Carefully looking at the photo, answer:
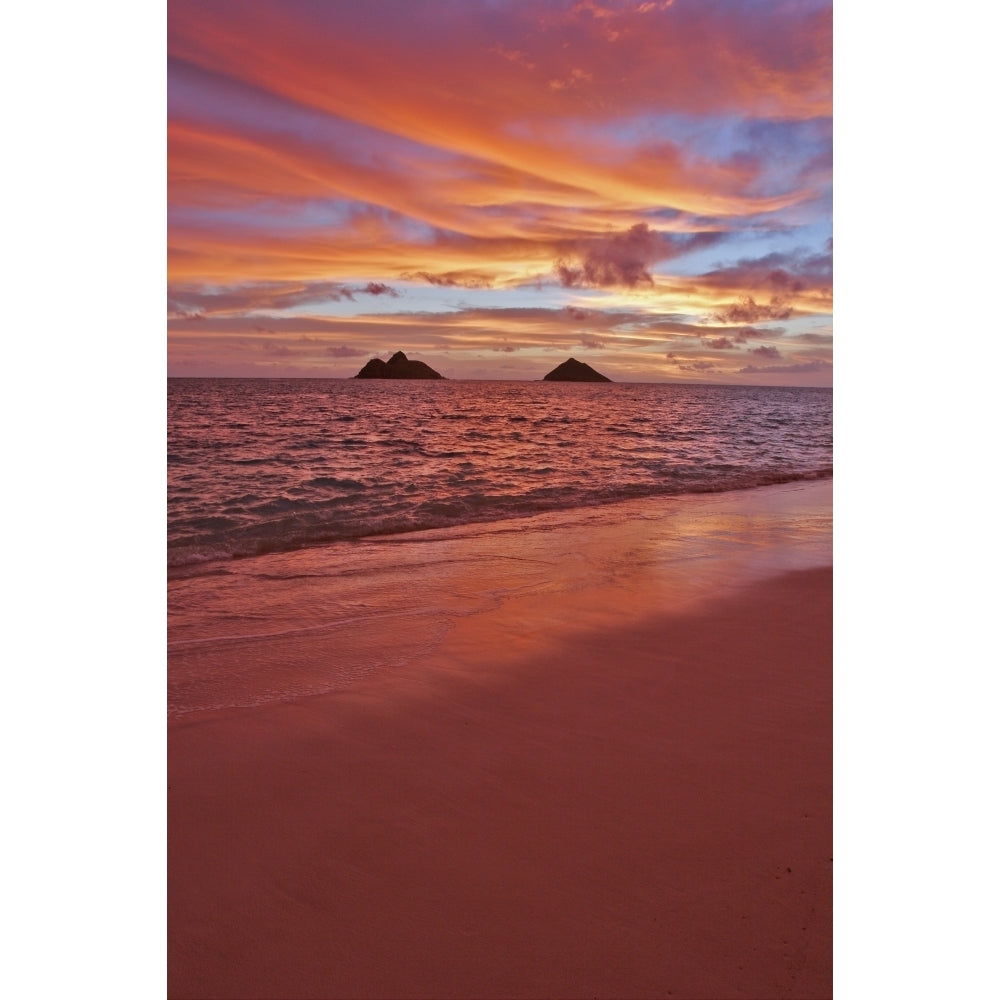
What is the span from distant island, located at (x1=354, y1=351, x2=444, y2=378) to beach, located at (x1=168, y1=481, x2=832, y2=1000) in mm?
107051

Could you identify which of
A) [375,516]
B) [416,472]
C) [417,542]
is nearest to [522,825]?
[417,542]

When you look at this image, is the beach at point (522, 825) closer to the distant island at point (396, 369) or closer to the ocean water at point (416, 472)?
the ocean water at point (416, 472)

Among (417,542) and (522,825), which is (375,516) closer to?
(417,542)

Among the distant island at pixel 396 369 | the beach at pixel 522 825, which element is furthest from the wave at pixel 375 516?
the distant island at pixel 396 369

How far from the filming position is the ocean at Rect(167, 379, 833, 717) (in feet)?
14.4

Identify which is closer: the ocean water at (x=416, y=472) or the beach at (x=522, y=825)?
the beach at (x=522, y=825)

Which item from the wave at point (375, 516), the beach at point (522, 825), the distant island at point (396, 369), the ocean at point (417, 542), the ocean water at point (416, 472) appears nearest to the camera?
the beach at point (522, 825)

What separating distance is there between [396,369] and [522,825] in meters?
113

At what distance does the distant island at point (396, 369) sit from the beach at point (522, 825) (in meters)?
107

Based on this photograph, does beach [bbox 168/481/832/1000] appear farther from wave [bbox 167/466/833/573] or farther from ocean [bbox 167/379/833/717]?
wave [bbox 167/466/833/573]

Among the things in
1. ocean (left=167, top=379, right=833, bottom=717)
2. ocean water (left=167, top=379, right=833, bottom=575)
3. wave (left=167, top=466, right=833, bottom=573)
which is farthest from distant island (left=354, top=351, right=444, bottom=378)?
wave (left=167, top=466, right=833, bottom=573)

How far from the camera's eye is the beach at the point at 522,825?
1802 mm
